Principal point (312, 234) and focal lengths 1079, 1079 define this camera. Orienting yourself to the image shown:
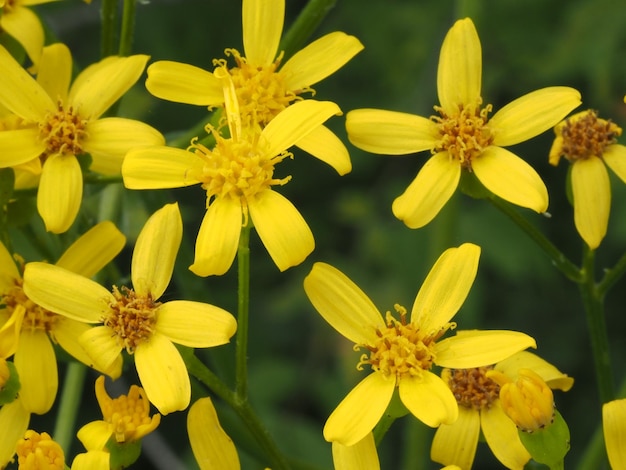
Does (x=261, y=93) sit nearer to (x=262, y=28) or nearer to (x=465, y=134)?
(x=262, y=28)

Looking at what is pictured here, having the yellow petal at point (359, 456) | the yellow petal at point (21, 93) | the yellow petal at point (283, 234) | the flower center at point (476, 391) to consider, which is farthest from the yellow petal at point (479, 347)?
the yellow petal at point (21, 93)

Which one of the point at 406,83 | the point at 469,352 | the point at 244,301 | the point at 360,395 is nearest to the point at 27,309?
the point at 244,301

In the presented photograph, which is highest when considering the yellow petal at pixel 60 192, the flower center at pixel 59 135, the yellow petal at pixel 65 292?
the flower center at pixel 59 135

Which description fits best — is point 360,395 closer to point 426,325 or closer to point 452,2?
point 426,325

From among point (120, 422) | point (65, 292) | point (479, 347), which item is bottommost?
point (479, 347)

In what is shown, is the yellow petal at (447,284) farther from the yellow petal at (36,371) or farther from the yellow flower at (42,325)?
the yellow petal at (36,371)

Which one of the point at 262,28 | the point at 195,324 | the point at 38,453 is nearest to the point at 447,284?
the point at 195,324

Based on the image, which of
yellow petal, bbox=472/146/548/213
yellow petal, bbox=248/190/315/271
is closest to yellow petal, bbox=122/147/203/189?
yellow petal, bbox=248/190/315/271
